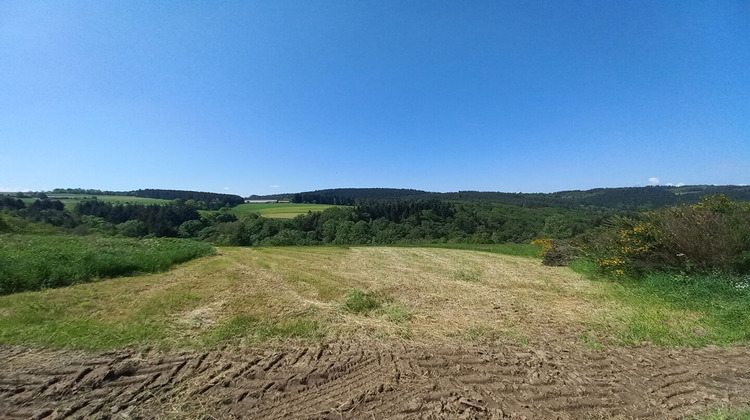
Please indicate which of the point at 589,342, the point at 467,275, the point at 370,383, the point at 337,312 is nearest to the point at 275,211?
the point at 467,275

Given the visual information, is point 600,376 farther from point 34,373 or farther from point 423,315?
point 34,373

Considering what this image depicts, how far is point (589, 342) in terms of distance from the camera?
601 cm

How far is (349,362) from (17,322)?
6.24 meters

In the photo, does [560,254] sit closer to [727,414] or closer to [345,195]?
[727,414]

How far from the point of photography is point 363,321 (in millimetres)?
6918

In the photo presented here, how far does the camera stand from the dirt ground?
149 inches

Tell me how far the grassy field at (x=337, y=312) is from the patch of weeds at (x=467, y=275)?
0.30 meters

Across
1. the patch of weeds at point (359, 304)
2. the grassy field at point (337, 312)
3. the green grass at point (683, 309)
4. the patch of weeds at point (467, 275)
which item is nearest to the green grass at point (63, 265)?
the grassy field at point (337, 312)

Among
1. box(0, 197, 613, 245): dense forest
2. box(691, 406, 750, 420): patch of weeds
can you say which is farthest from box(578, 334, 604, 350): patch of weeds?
box(0, 197, 613, 245): dense forest

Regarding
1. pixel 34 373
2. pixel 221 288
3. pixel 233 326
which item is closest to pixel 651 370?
pixel 233 326

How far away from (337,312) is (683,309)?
8214mm

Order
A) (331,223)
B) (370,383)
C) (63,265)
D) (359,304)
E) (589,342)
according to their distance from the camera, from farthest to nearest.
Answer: (331,223)
(63,265)
(359,304)
(589,342)
(370,383)

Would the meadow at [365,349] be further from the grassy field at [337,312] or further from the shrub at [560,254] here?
the shrub at [560,254]

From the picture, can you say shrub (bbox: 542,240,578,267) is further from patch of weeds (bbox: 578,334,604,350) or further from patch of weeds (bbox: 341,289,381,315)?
patch of weeds (bbox: 341,289,381,315)
